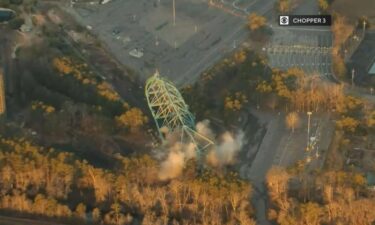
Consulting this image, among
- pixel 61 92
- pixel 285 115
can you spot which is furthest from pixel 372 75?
pixel 61 92

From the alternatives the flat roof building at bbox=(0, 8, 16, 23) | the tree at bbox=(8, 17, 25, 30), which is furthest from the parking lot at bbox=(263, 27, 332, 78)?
the flat roof building at bbox=(0, 8, 16, 23)

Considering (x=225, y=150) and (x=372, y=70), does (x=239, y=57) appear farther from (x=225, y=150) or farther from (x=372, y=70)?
(x=225, y=150)

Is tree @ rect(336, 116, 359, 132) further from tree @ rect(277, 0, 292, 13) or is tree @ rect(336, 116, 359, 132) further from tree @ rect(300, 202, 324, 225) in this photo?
tree @ rect(277, 0, 292, 13)

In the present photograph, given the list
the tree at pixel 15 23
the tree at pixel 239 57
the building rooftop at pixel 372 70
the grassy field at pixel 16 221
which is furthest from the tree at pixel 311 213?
the tree at pixel 15 23

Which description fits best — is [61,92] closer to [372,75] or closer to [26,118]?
[26,118]

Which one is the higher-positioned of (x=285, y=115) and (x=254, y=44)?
(x=254, y=44)
